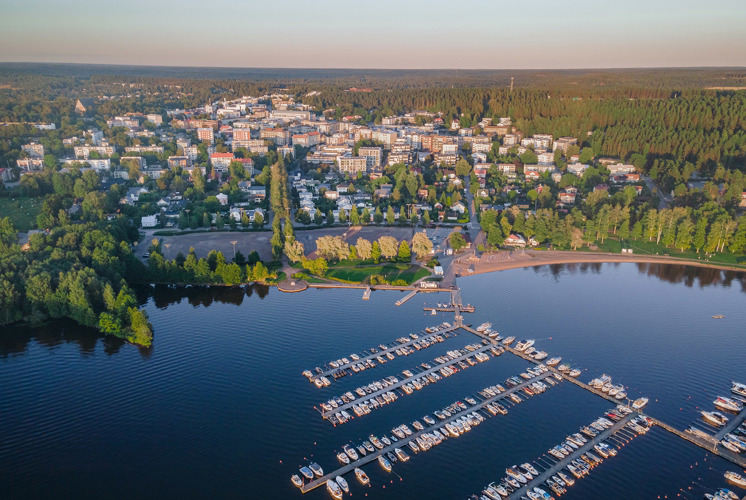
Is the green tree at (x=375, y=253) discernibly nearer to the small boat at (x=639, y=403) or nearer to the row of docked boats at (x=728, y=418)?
the small boat at (x=639, y=403)

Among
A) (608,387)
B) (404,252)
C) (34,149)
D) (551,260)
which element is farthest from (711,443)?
(34,149)

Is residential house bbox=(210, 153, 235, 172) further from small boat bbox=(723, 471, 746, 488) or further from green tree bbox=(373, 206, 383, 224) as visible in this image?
small boat bbox=(723, 471, 746, 488)

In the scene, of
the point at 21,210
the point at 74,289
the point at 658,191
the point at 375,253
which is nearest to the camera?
the point at 74,289

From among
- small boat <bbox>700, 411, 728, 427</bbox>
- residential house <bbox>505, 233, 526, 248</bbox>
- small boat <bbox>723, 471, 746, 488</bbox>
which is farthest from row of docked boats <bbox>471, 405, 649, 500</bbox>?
residential house <bbox>505, 233, 526, 248</bbox>

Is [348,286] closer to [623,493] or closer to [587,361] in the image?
[587,361]

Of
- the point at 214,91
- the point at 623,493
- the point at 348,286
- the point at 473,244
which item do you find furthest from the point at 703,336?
the point at 214,91

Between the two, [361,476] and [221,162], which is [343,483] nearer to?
[361,476]
